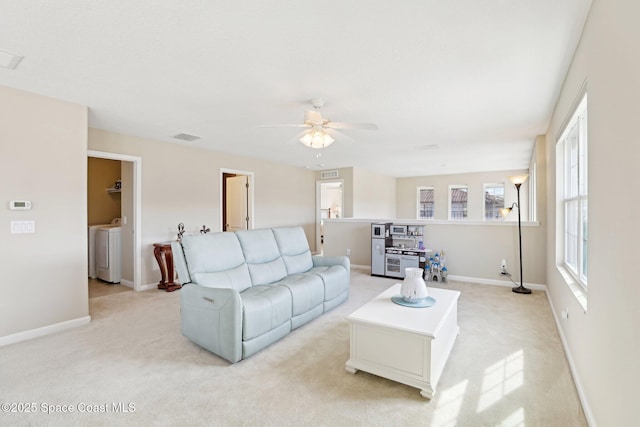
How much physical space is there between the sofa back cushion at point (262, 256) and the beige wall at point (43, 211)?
5.84 feet

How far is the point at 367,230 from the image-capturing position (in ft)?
20.6

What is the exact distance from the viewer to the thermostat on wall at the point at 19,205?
2.85 metres

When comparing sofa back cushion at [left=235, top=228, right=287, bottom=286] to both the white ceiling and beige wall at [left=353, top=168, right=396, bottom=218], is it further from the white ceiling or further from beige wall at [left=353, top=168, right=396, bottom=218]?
beige wall at [left=353, top=168, right=396, bottom=218]

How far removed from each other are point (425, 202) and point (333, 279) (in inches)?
303

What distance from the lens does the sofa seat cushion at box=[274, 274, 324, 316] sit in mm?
3004

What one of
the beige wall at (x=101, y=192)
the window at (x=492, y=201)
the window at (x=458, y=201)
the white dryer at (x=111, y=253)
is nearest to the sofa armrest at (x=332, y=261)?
the white dryer at (x=111, y=253)

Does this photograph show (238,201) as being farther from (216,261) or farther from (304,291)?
(304,291)

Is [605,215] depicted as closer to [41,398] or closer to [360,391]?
[360,391]

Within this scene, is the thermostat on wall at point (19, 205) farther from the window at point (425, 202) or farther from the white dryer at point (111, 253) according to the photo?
the window at point (425, 202)

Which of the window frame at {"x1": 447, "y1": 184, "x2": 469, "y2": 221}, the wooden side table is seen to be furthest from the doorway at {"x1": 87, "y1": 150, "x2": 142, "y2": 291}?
the window frame at {"x1": 447, "y1": 184, "x2": 469, "y2": 221}

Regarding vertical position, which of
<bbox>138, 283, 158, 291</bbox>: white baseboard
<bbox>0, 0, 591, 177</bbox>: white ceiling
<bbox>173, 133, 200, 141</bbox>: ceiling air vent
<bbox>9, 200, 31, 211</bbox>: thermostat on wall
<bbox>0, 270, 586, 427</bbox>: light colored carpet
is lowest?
<bbox>0, 270, 586, 427</bbox>: light colored carpet

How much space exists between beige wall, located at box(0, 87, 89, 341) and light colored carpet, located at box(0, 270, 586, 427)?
35 cm

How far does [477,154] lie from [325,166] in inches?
137

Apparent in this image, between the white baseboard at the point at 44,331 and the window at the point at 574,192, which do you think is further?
the white baseboard at the point at 44,331
